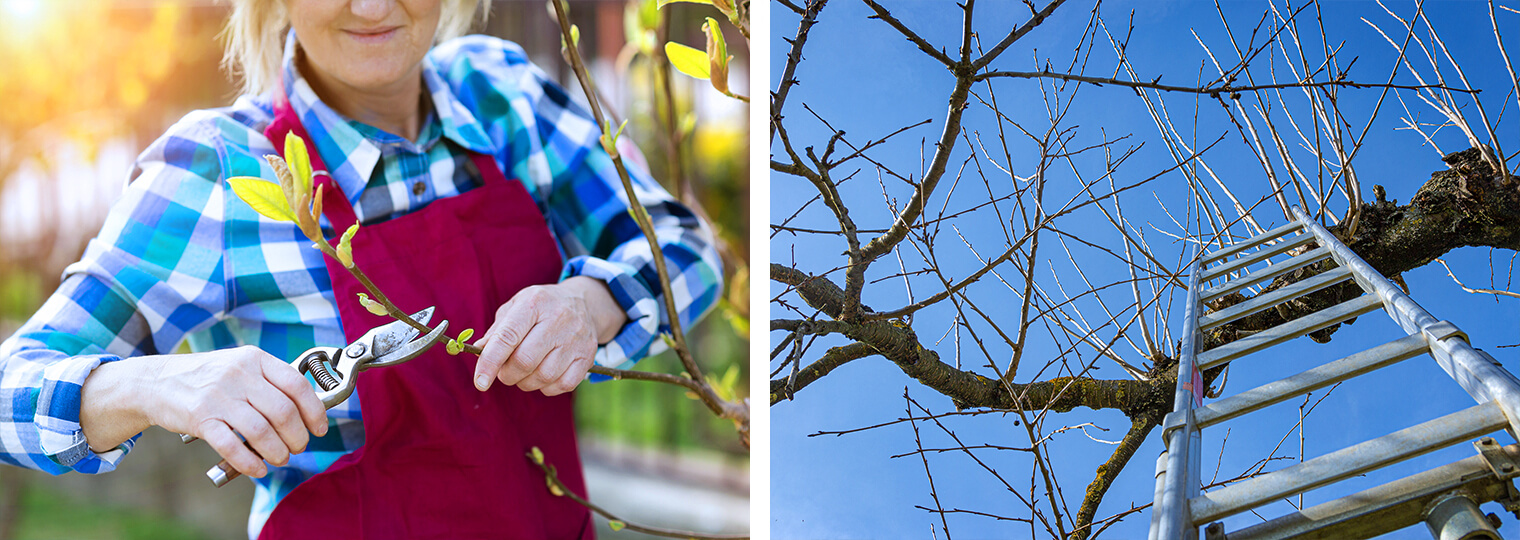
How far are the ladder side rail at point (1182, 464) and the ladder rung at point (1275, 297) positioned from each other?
78 millimetres

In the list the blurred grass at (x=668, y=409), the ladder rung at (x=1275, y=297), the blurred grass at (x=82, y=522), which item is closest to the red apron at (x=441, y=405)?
the blurred grass at (x=668, y=409)

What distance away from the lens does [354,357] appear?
0.69 meters

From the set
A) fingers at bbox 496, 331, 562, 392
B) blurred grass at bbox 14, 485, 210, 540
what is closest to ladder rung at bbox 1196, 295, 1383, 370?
fingers at bbox 496, 331, 562, 392

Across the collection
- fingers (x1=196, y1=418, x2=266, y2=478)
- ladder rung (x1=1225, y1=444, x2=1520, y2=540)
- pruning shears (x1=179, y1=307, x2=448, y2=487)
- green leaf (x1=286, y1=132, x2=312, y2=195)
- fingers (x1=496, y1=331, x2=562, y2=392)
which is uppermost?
green leaf (x1=286, y1=132, x2=312, y2=195)

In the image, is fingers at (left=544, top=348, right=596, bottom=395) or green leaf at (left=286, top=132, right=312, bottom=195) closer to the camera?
green leaf at (left=286, top=132, right=312, bottom=195)

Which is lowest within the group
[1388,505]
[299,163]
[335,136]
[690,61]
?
[1388,505]

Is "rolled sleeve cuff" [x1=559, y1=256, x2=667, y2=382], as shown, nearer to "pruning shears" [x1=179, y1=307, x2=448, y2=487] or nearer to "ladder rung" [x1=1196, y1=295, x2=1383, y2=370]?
"pruning shears" [x1=179, y1=307, x2=448, y2=487]

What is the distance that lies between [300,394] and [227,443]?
0.06 meters

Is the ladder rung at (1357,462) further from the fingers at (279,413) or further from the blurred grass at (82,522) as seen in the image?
the blurred grass at (82,522)

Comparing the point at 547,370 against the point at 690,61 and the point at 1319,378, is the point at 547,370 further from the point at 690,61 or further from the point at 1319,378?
the point at 1319,378

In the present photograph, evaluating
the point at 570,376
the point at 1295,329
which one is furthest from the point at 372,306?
the point at 1295,329

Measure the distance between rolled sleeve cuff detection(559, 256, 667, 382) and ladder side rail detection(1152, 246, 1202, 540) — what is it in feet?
1.67

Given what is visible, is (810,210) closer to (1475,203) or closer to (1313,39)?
(1313,39)

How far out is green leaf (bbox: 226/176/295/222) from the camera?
0.61 meters
